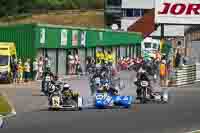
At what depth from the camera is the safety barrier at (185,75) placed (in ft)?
134

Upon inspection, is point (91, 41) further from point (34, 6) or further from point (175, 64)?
point (34, 6)

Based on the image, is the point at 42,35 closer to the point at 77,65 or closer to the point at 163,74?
the point at 77,65

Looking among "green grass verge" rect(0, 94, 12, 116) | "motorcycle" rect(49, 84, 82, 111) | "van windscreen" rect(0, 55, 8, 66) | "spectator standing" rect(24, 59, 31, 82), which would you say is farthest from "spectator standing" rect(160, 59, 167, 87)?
"motorcycle" rect(49, 84, 82, 111)

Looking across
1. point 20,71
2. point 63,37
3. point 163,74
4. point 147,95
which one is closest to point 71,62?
point 63,37

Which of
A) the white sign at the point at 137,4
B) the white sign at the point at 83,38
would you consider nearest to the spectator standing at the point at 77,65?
the white sign at the point at 83,38

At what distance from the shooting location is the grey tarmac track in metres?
20.5

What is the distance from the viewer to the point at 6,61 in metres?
42.3

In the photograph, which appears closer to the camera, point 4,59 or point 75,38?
point 4,59

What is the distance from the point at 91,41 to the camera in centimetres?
5659

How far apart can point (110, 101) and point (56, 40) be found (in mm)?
21819

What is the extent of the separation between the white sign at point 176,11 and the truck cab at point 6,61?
8565 millimetres

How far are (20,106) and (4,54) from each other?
1386 centimetres

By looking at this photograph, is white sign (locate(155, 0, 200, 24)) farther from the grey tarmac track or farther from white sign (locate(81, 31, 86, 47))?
the grey tarmac track

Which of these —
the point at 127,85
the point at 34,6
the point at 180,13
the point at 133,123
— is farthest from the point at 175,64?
the point at 34,6
